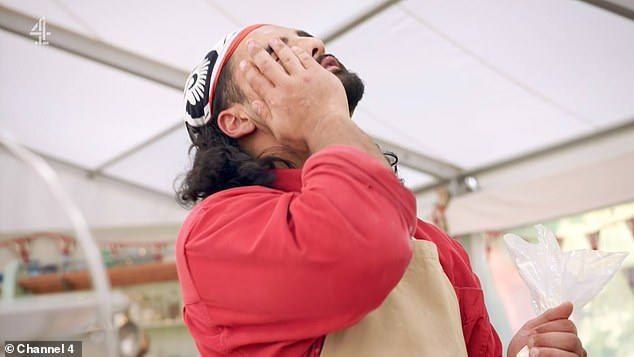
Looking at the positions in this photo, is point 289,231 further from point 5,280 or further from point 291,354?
point 5,280

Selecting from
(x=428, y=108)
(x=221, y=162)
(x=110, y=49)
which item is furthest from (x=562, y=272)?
(x=110, y=49)

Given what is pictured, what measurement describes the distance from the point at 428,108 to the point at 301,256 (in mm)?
2962

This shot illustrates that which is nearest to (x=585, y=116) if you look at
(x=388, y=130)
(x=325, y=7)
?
(x=388, y=130)

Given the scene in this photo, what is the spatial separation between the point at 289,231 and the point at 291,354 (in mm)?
171

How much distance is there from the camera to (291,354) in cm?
75

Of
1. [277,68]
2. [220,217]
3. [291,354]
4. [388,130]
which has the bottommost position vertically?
[388,130]

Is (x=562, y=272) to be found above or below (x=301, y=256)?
below

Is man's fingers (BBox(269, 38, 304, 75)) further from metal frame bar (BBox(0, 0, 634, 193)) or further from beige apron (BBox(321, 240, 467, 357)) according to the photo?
metal frame bar (BBox(0, 0, 634, 193))

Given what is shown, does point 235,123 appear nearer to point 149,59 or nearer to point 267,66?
point 267,66

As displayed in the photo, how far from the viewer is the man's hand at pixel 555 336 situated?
0.83 meters

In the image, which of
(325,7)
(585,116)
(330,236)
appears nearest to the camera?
(330,236)

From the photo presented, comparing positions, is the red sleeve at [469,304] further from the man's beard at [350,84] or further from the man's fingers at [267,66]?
the man's fingers at [267,66]

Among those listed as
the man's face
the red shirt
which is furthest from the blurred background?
the red shirt

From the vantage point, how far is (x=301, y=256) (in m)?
0.67
